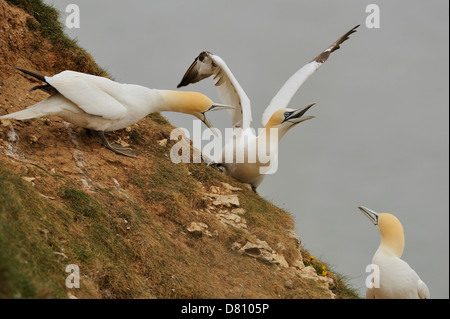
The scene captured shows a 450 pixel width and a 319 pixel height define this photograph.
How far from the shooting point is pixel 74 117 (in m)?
8.08

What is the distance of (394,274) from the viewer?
7.16 meters

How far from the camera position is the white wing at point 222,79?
1109 cm

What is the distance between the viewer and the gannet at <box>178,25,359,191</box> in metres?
10.2

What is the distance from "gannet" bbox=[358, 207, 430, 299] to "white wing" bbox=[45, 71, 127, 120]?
3.83m

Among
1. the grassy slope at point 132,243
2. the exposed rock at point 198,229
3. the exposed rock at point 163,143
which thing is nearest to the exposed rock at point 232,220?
the grassy slope at point 132,243

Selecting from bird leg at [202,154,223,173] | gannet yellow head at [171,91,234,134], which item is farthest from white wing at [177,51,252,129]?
gannet yellow head at [171,91,234,134]

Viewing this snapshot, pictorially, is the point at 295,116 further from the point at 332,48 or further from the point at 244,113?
the point at 332,48

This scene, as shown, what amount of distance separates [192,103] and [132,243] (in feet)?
9.66

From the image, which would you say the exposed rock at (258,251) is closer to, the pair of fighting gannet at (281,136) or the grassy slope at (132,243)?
the grassy slope at (132,243)

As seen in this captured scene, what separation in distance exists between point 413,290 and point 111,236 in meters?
3.50

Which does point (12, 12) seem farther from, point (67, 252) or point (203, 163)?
point (67, 252)

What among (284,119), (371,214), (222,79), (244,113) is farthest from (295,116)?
(371,214)

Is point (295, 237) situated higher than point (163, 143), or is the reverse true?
point (163, 143)
